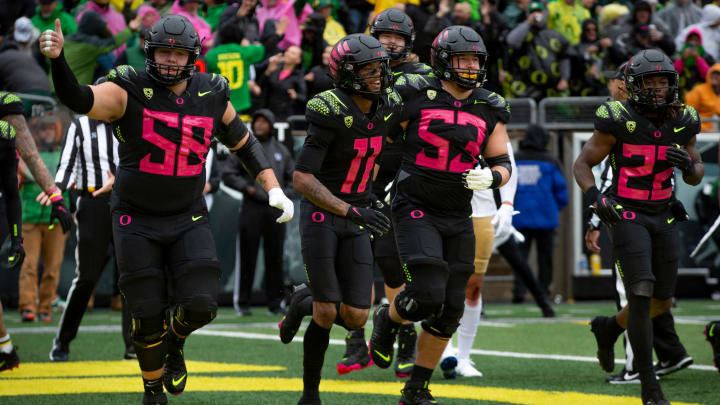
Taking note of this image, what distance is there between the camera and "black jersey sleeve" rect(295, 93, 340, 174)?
19.0 feet

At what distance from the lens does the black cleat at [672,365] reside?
279 inches

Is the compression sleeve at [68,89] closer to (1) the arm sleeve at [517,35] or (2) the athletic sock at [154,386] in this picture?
(2) the athletic sock at [154,386]

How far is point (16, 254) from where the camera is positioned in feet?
23.0

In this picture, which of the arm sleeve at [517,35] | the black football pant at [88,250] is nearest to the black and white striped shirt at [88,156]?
the black football pant at [88,250]

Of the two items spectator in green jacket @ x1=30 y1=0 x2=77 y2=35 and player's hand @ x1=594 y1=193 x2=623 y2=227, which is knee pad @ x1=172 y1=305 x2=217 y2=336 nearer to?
player's hand @ x1=594 y1=193 x2=623 y2=227

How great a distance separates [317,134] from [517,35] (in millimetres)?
8501

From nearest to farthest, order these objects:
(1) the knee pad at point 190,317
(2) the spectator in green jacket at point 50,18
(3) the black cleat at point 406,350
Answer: (1) the knee pad at point 190,317, (3) the black cleat at point 406,350, (2) the spectator in green jacket at point 50,18

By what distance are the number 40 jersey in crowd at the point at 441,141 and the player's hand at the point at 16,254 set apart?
2500 millimetres

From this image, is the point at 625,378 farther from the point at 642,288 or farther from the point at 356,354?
the point at 356,354

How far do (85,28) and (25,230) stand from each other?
8.14 ft

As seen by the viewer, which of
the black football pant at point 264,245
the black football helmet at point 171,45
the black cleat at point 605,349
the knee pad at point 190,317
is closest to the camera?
the black football helmet at point 171,45

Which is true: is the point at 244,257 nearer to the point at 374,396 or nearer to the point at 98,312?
the point at 98,312

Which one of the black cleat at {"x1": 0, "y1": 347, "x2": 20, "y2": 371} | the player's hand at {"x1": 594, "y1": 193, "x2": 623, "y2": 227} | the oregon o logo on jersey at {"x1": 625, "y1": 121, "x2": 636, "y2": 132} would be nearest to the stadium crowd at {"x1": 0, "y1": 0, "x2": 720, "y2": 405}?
the black cleat at {"x1": 0, "y1": 347, "x2": 20, "y2": 371}

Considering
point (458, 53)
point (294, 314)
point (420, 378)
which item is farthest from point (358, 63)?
point (420, 378)
